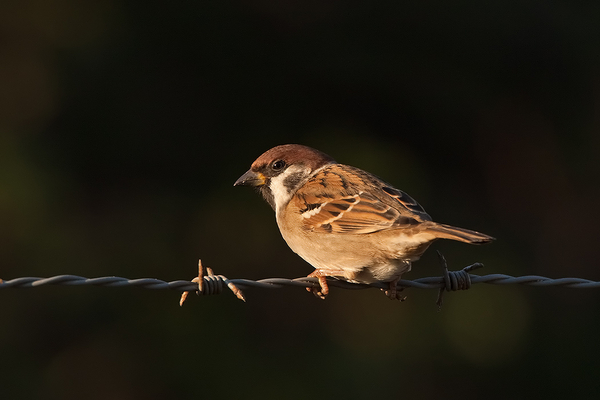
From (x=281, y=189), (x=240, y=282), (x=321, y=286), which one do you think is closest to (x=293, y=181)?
(x=281, y=189)

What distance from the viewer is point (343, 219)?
3.09 metres

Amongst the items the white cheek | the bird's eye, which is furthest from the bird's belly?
the bird's eye

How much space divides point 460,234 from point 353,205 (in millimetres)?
783

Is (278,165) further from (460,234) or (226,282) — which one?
(460,234)

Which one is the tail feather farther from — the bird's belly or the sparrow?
the bird's belly

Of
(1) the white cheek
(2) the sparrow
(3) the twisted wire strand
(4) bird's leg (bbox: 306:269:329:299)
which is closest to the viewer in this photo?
(3) the twisted wire strand

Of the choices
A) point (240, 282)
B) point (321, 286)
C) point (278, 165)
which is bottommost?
point (321, 286)

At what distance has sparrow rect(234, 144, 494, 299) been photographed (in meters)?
2.86

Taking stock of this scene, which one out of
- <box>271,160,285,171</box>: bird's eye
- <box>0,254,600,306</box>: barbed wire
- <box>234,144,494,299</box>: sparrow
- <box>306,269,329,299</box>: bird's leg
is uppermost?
<box>271,160,285,171</box>: bird's eye

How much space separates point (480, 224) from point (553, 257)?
2.54 feet

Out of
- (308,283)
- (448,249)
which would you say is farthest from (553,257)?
(308,283)

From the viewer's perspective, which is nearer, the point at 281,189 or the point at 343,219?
the point at 343,219

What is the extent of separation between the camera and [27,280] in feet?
7.50

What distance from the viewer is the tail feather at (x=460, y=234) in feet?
7.58
